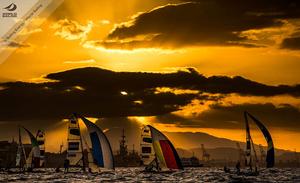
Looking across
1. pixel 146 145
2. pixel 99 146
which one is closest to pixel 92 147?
pixel 99 146

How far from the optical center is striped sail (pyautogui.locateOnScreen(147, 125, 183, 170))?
10369 centimetres

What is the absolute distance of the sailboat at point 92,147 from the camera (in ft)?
323

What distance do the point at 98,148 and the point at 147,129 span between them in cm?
1365

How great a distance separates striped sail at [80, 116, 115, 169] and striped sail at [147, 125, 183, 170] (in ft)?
32.5

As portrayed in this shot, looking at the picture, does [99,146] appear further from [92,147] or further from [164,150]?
[164,150]

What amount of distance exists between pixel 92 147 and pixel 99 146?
1385 millimetres

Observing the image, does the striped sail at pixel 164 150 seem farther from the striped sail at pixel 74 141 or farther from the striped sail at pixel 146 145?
the striped sail at pixel 74 141

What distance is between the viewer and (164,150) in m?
104

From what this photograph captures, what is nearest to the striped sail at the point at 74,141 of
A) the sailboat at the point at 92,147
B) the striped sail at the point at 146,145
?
the sailboat at the point at 92,147

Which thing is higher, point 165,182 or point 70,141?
point 70,141

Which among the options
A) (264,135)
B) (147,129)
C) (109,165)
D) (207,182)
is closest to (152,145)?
(147,129)

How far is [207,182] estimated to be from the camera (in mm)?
92625

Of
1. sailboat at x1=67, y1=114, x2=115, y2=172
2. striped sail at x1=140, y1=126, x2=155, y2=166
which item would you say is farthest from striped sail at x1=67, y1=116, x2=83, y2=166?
striped sail at x1=140, y1=126, x2=155, y2=166

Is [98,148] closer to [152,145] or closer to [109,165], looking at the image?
[109,165]
